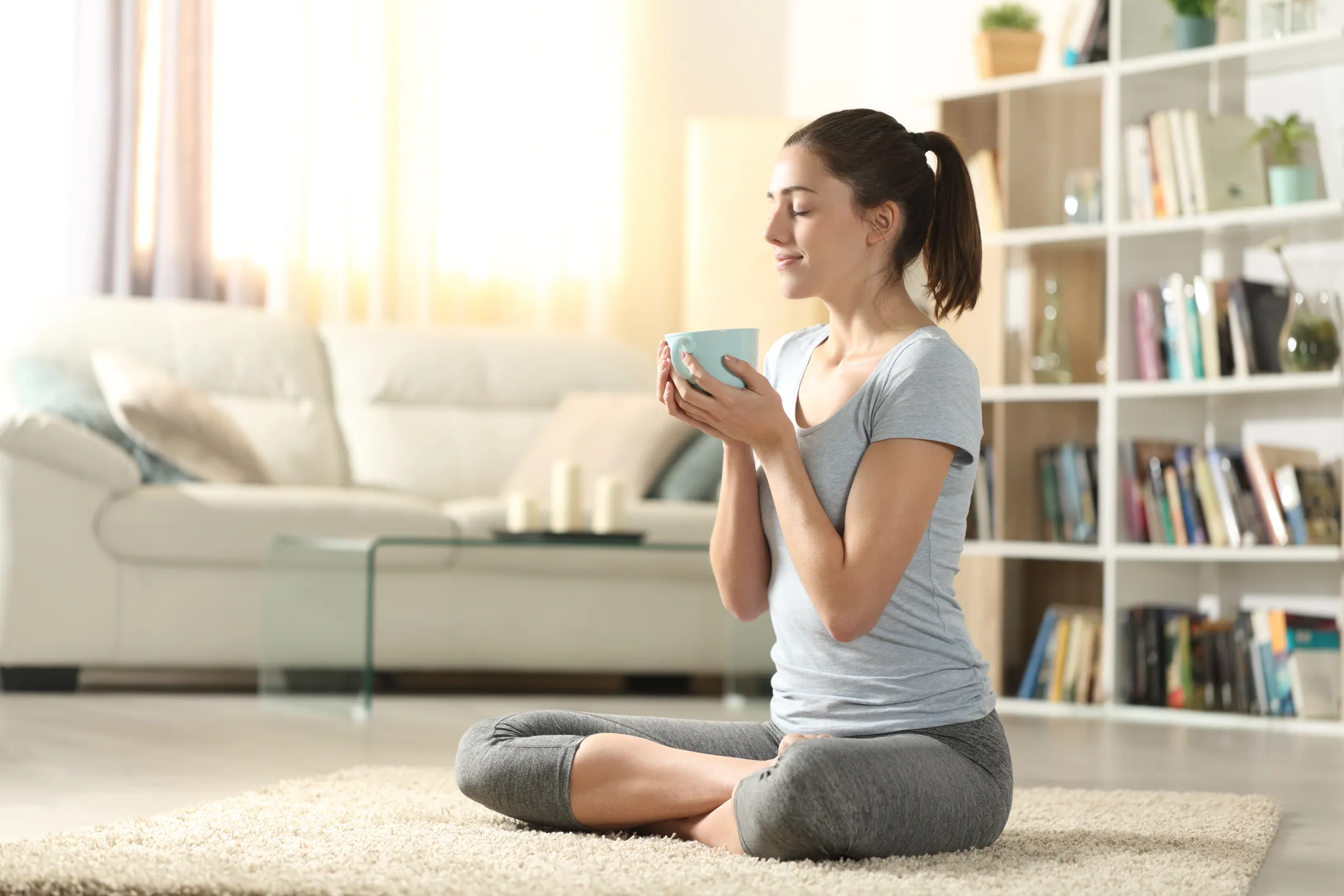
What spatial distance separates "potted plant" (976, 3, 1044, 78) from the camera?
4.10 metres

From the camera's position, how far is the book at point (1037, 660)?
152 inches

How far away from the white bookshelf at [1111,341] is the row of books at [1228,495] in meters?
0.05

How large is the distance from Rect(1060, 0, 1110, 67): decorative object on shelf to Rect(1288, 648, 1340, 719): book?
1455mm

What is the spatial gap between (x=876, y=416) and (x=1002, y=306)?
2474 mm

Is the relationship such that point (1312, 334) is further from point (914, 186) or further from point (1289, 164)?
point (914, 186)

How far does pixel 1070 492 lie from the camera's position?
3924 mm

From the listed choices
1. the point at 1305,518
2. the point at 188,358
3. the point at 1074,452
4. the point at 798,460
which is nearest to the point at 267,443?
the point at 188,358

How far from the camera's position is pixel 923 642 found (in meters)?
1.64

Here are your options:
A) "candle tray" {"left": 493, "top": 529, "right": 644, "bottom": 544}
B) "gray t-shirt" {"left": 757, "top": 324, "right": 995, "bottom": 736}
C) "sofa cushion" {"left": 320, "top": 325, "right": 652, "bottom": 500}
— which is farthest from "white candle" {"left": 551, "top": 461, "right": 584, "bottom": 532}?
"gray t-shirt" {"left": 757, "top": 324, "right": 995, "bottom": 736}

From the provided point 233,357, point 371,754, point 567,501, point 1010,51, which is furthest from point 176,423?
point 1010,51

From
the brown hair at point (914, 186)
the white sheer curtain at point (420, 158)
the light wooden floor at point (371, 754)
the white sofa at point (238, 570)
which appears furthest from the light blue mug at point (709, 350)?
the white sheer curtain at point (420, 158)

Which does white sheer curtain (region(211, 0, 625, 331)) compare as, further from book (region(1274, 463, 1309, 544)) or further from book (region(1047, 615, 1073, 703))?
book (region(1274, 463, 1309, 544))

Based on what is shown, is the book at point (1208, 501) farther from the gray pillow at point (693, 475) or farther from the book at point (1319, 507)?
the gray pillow at point (693, 475)

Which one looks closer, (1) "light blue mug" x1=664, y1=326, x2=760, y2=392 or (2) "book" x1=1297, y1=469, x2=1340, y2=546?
(1) "light blue mug" x1=664, y1=326, x2=760, y2=392
